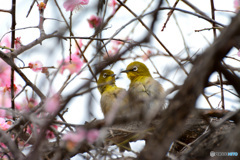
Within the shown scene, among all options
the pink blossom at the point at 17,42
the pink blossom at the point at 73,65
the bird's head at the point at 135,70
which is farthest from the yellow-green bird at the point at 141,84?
the pink blossom at the point at 17,42

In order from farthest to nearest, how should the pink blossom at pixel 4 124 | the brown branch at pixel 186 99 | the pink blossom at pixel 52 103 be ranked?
the pink blossom at pixel 4 124 → the pink blossom at pixel 52 103 → the brown branch at pixel 186 99

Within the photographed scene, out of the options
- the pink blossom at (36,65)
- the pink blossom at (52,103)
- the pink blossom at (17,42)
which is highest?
the pink blossom at (17,42)

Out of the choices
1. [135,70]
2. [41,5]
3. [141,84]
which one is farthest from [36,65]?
[135,70]

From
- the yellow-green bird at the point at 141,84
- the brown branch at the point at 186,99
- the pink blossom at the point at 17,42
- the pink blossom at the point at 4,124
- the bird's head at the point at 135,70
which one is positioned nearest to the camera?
the brown branch at the point at 186,99

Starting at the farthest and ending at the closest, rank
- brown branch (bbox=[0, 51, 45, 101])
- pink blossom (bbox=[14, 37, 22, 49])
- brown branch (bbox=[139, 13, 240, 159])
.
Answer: pink blossom (bbox=[14, 37, 22, 49]), brown branch (bbox=[0, 51, 45, 101]), brown branch (bbox=[139, 13, 240, 159])

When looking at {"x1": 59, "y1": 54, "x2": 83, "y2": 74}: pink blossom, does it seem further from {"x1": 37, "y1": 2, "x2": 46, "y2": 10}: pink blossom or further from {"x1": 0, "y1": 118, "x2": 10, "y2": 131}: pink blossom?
{"x1": 0, "y1": 118, "x2": 10, "y2": 131}: pink blossom

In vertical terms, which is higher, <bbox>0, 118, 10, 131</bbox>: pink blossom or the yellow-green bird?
the yellow-green bird

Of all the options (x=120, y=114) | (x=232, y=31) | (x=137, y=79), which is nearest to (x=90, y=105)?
(x=120, y=114)

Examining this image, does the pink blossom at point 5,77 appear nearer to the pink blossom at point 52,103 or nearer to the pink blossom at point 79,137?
the pink blossom at point 52,103

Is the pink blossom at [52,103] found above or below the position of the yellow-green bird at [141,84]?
above

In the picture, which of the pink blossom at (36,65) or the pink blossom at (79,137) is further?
the pink blossom at (36,65)

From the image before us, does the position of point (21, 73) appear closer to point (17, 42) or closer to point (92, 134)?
point (17, 42)

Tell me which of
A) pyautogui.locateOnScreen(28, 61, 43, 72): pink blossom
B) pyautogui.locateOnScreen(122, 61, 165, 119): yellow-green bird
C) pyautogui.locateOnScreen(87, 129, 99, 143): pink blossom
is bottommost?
pyautogui.locateOnScreen(122, 61, 165, 119): yellow-green bird

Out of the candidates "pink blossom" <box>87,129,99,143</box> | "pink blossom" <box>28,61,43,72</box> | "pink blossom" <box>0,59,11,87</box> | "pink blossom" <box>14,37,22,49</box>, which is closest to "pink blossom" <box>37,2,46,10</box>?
"pink blossom" <box>14,37,22,49</box>
